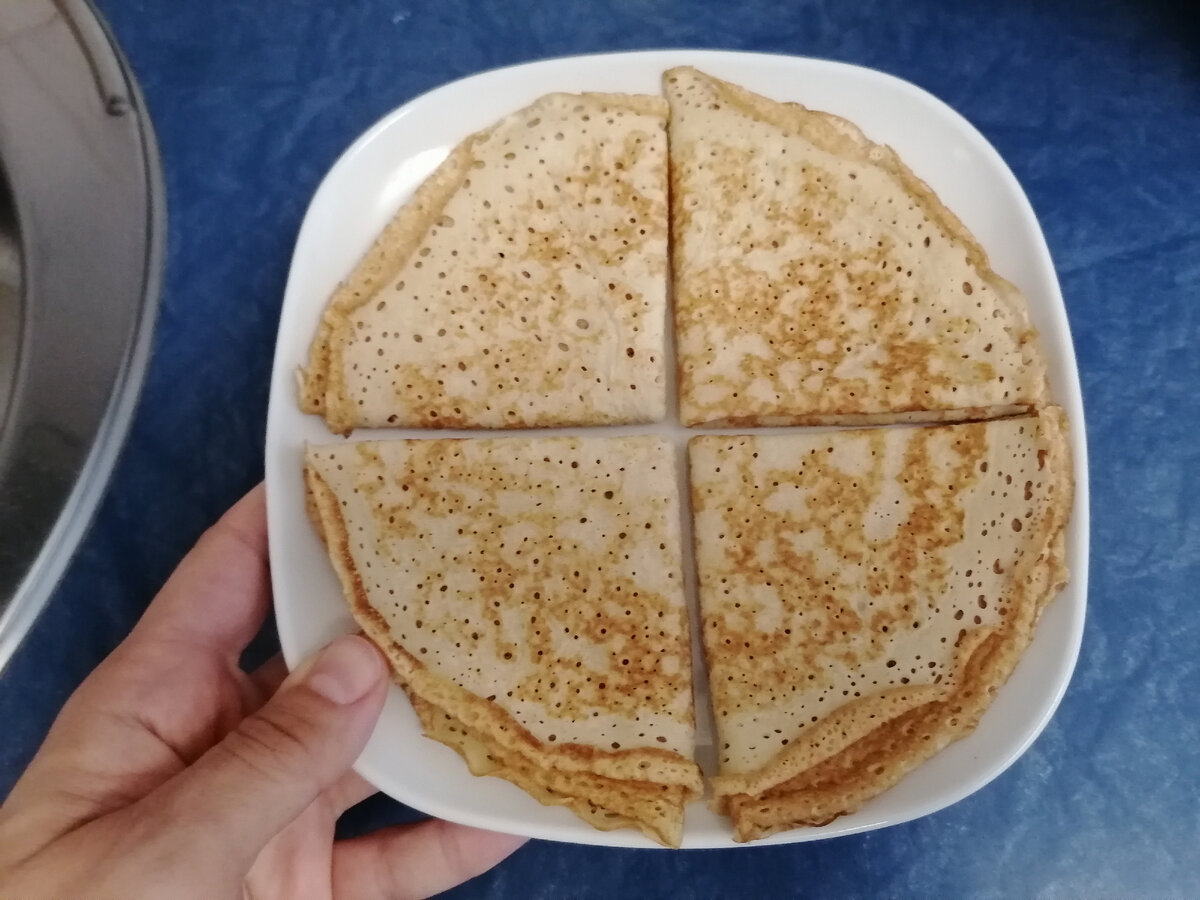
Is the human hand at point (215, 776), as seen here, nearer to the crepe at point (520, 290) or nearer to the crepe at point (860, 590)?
the crepe at point (520, 290)

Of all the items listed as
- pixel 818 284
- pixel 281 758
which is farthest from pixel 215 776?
pixel 818 284

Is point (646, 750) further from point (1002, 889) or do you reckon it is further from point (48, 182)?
point (48, 182)

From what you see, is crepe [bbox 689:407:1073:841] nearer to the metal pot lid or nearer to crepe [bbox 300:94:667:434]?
crepe [bbox 300:94:667:434]

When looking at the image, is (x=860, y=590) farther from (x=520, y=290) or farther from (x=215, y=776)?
(x=215, y=776)

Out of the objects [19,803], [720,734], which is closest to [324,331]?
[19,803]

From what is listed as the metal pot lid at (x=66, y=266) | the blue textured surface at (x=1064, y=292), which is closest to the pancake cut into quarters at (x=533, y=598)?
the blue textured surface at (x=1064, y=292)

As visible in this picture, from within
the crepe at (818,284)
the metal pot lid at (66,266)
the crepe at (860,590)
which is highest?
the metal pot lid at (66,266)

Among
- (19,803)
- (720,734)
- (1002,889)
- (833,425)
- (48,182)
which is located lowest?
(1002,889)
